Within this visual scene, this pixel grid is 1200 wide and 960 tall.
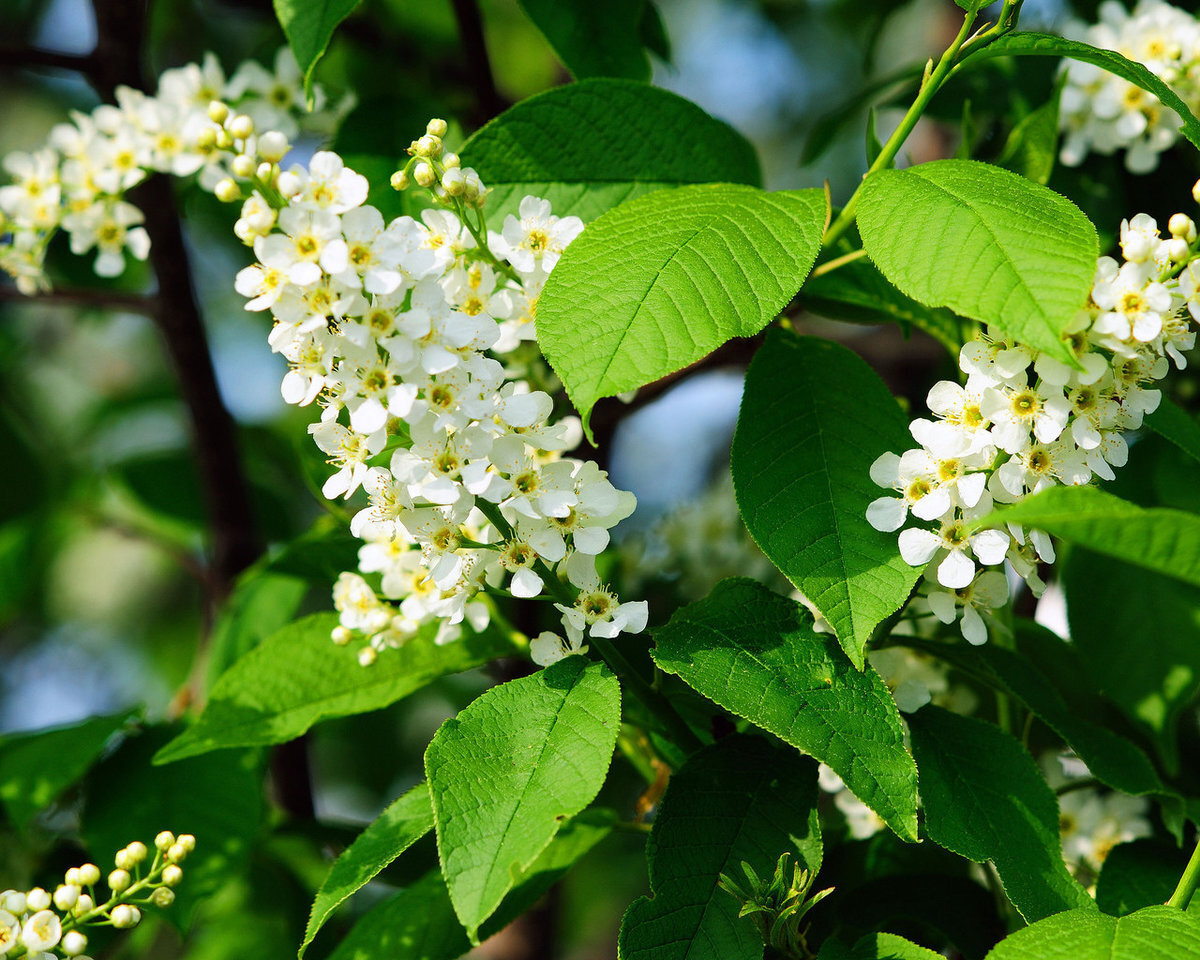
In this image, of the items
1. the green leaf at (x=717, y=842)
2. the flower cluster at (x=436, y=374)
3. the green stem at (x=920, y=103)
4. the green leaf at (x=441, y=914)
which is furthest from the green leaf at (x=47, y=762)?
the green stem at (x=920, y=103)

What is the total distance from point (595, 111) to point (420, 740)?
2972 mm

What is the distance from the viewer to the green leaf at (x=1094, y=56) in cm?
106

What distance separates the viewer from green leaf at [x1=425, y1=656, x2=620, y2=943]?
0.96 metres

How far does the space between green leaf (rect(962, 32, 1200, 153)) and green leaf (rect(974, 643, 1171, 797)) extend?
0.59 meters

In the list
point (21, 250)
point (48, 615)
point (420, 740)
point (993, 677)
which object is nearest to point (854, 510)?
point (993, 677)

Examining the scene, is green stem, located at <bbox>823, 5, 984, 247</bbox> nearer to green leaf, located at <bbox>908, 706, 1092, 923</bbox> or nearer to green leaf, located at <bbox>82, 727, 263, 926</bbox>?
green leaf, located at <bbox>908, 706, 1092, 923</bbox>

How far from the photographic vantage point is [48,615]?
13.9ft

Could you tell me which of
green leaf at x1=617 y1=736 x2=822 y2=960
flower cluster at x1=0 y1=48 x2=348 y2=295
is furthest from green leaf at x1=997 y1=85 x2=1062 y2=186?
flower cluster at x1=0 y1=48 x2=348 y2=295

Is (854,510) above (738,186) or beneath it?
beneath

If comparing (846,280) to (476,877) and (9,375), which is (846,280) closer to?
(476,877)

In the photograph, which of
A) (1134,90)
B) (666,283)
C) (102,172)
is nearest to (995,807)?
(666,283)

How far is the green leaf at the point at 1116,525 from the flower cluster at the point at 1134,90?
111 cm

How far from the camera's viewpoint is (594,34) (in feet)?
5.43

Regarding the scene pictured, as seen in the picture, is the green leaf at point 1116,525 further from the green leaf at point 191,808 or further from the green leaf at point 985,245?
the green leaf at point 191,808
